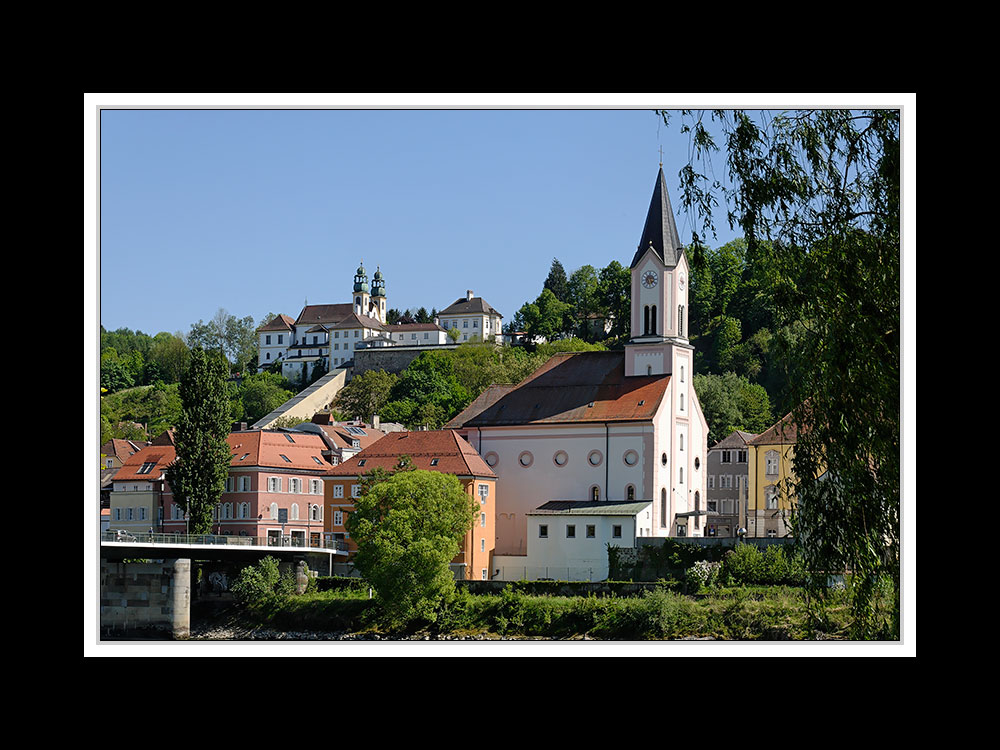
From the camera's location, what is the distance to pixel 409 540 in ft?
146

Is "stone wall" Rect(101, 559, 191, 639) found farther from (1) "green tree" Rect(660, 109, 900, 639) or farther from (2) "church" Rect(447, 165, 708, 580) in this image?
(1) "green tree" Rect(660, 109, 900, 639)

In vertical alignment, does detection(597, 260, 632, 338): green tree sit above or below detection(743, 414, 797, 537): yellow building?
above

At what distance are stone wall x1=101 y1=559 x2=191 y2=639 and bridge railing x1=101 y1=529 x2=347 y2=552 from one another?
1.03m

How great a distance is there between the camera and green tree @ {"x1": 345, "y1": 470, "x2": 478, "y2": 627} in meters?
43.9

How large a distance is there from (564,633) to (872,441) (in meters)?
29.4

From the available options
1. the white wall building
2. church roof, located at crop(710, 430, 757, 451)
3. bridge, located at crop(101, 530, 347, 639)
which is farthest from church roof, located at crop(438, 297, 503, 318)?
bridge, located at crop(101, 530, 347, 639)

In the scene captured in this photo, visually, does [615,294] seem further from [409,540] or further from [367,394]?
[409,540]

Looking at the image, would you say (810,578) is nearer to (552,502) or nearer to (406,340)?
(552,502)

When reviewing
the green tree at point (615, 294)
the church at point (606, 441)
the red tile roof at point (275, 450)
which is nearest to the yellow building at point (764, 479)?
the church at point (606, 441)

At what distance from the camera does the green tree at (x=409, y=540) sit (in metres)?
43.9

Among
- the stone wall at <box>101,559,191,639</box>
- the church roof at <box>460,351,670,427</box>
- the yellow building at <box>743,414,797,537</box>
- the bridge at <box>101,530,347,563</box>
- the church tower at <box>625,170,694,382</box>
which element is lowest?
the stone wall at <box>101,559,191,639</box>

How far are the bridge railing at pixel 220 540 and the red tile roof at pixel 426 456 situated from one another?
9.47 ft

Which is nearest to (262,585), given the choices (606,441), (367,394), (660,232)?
(606,441)

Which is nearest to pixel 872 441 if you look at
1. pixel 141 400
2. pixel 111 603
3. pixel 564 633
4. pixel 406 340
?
pixel 564 633
